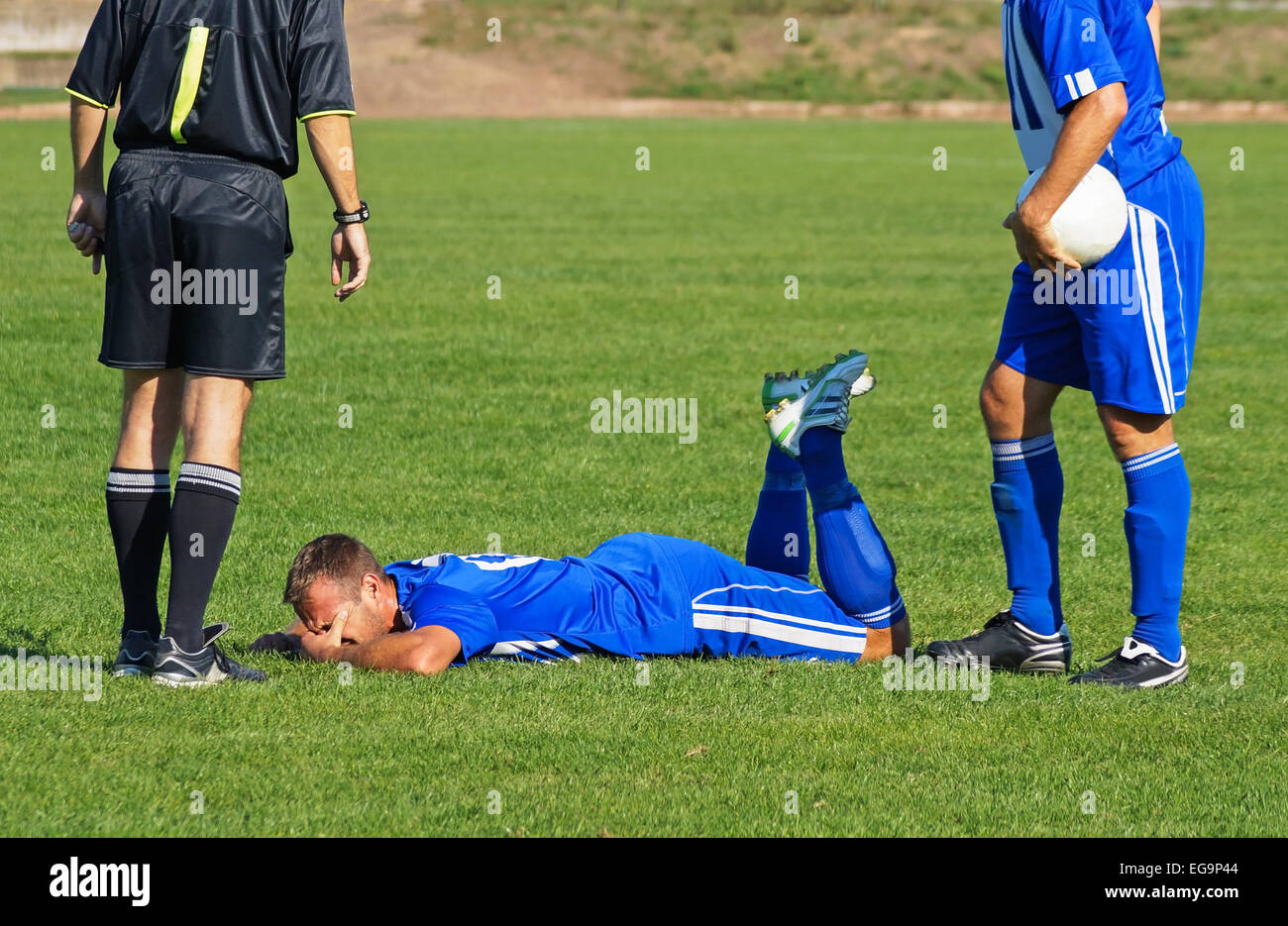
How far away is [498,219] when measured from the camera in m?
22.0

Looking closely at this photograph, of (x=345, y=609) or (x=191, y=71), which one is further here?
(x=345, y=609)

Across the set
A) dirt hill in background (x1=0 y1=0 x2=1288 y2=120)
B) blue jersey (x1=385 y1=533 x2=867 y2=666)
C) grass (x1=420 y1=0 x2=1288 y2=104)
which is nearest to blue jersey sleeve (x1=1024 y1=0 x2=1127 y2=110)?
blue jersey (x1=385 y1=533 x2=867 y2=666)

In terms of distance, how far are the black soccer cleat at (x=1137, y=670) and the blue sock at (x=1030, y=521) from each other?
0.32 metres

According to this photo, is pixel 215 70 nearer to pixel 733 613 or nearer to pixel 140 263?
pixel 140 263

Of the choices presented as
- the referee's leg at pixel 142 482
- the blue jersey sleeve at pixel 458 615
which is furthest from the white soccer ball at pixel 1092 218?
the referee's leg at pixel 142 482

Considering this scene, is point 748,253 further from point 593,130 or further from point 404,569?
point 593,130

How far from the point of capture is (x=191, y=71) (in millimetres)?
5094

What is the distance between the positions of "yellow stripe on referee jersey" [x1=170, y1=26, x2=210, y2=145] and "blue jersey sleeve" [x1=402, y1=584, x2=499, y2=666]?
1.72 meters

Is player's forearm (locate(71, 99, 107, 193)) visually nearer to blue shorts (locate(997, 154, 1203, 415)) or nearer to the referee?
the referee

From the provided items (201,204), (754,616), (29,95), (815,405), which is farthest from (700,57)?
(201,204)

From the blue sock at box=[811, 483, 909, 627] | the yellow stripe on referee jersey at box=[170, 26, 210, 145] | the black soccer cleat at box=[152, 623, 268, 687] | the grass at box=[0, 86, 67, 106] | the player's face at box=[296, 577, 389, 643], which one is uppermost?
the grass at box=[0, 86, 67, 106]

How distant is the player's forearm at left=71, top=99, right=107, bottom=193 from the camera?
17.0 ft

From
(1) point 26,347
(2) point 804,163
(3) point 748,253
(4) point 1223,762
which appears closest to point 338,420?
(1) point 26,347

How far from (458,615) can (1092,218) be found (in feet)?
8.05
